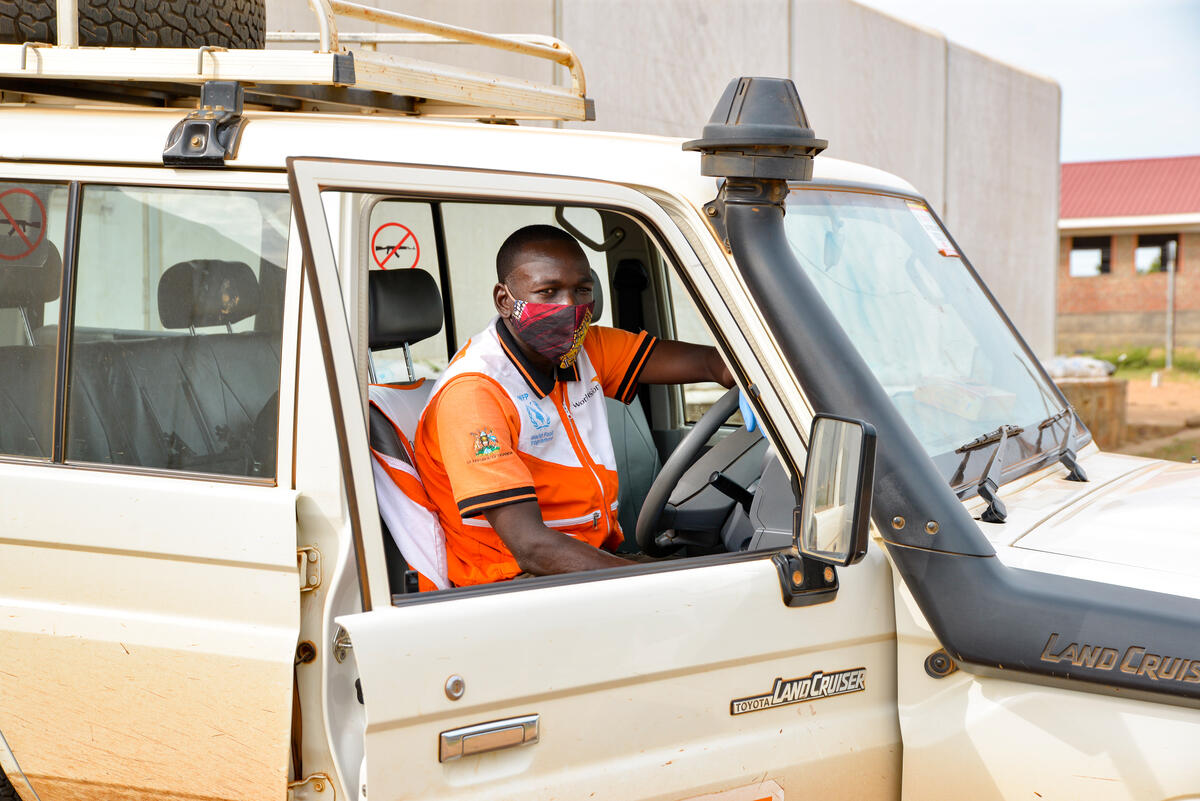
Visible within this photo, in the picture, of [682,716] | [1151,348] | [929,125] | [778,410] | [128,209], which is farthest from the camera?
[1151,348]

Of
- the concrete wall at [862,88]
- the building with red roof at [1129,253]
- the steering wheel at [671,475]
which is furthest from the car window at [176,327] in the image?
the building with red roof at [1129,253]

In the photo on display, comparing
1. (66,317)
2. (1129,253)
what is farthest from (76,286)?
(1129,253)

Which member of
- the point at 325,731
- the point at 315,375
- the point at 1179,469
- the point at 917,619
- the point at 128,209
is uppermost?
the point at 128,209

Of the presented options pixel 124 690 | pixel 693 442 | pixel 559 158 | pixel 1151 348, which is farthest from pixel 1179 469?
pixel 1151 348

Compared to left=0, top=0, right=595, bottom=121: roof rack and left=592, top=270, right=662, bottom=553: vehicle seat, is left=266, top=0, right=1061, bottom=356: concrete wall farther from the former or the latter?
left=592, top=270, right=662, bottom=553: vehicle seat

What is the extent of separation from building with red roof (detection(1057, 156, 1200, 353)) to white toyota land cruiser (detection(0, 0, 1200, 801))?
30.2 meters

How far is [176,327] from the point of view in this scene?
7.34ft

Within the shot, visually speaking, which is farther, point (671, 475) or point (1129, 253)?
point (1129, 253)

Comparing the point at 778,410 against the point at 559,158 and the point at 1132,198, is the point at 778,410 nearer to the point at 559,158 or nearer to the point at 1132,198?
the point at 559,158

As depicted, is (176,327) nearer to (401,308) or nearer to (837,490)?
(401,308)

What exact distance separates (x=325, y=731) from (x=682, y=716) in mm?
630

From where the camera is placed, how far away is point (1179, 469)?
3010 millimetres

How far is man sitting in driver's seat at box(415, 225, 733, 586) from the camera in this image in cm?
222

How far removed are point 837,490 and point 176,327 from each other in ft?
4.31
